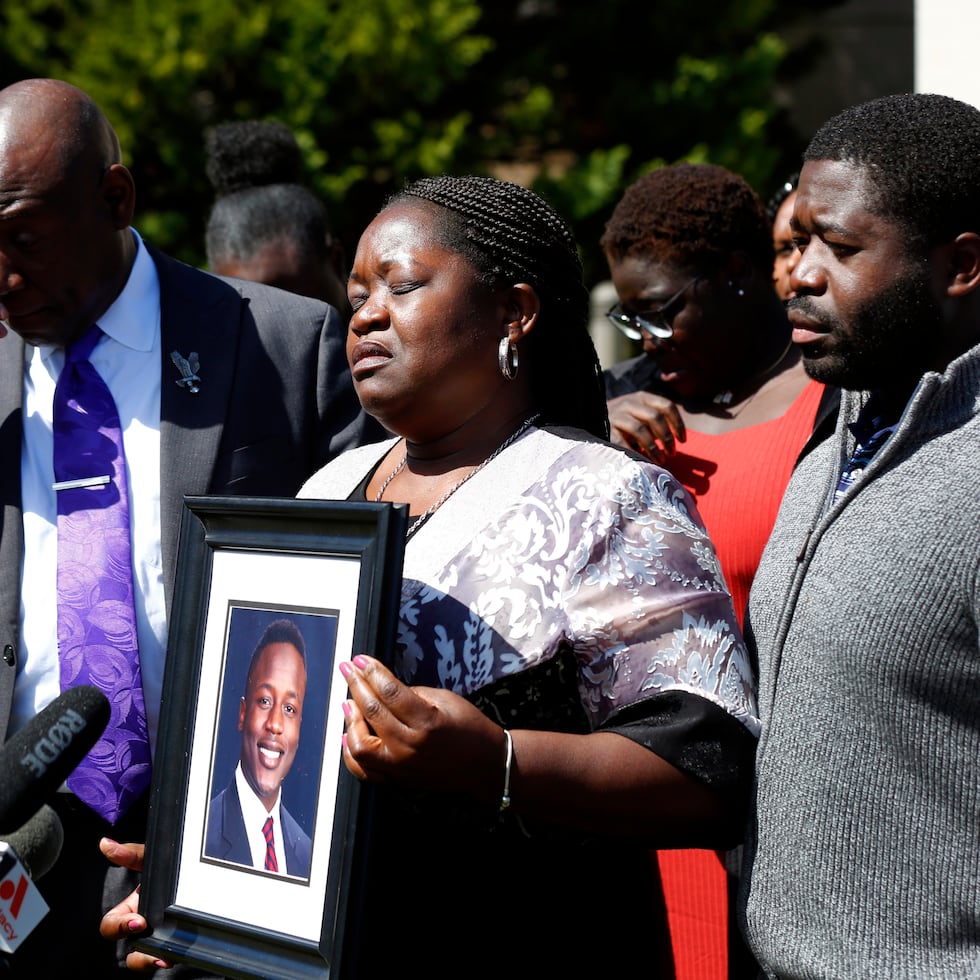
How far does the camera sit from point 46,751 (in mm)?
1793


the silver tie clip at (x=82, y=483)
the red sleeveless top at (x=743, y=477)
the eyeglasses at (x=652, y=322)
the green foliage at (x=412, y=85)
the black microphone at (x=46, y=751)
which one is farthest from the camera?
the green foliage at (x=412, y=85)

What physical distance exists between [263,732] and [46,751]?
15.8 inches

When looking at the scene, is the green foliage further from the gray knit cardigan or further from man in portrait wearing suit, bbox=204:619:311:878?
the gray knit cardigan

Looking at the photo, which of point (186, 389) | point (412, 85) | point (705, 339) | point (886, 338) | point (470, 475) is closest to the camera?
point (886, 338)

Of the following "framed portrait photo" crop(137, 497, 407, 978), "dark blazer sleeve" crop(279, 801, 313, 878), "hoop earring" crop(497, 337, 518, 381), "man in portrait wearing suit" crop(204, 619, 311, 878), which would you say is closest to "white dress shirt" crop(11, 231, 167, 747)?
"framed portrait photo" crop(137, 497, 407, 978)

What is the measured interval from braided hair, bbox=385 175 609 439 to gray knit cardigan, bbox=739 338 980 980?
0.57m

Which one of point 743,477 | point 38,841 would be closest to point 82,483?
point 38,841

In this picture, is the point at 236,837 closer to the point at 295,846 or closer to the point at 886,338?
the point at 295,846

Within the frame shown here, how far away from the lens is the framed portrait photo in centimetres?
199

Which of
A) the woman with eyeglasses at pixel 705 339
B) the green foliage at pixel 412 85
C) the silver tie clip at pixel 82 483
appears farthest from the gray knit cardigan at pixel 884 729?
the green foliage at pixel 412 85

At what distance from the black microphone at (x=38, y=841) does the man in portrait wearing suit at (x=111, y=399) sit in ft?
1.92

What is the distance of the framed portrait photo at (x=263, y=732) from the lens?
1.99 metres

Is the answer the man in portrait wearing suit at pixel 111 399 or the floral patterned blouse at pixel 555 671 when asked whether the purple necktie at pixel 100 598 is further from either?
the floral patterned blouse at pixel 555 671

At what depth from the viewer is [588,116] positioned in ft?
35.1
